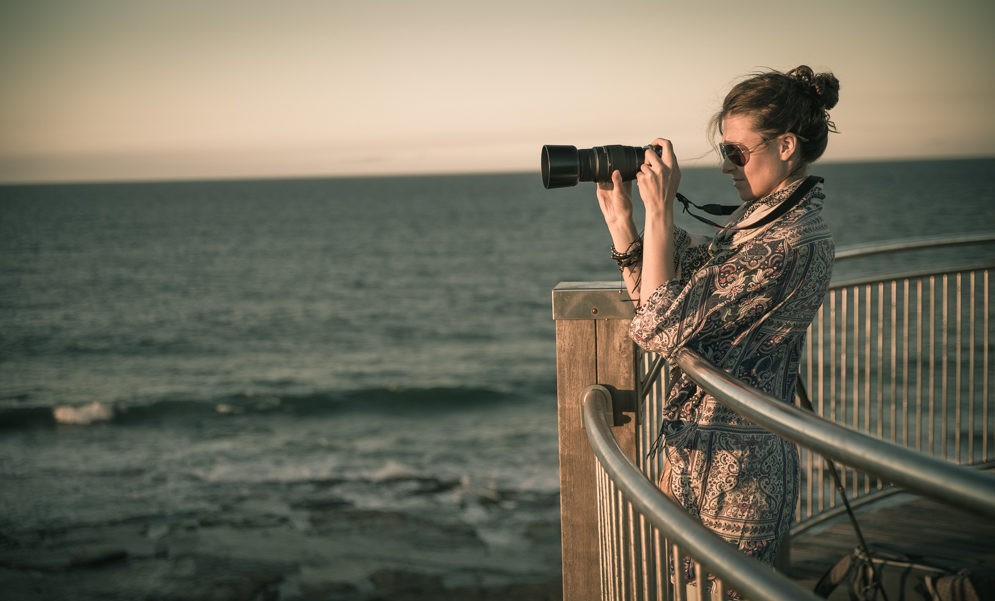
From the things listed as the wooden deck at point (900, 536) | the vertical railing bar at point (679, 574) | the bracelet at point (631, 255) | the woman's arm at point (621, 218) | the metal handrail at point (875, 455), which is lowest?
the wooden deck at point (900, 536)

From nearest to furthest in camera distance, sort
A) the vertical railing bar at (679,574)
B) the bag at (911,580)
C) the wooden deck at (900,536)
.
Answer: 1. the vertical railing bar at (679,574)
2. the bag at (911,580)
3. the wooden deck at (900,536)

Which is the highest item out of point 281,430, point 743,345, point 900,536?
point 743,345

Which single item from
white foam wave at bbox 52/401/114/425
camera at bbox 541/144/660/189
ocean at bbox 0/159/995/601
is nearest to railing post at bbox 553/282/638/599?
camera at bbox 541/144/660/189

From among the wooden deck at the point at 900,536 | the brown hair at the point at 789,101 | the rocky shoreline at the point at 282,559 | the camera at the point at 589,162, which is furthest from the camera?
the rocky shoreline at the point at 282,559

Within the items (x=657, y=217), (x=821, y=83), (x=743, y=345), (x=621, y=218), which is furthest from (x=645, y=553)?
(x=821, y=83)

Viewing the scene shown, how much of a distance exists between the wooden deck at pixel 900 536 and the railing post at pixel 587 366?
162 cm

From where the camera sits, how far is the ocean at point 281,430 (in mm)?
7641

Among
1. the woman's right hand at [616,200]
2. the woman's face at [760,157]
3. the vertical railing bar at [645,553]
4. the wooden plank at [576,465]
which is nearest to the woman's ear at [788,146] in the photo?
the woman's face at [760,157]

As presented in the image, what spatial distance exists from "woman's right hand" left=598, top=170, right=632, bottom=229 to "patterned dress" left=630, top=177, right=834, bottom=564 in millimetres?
213

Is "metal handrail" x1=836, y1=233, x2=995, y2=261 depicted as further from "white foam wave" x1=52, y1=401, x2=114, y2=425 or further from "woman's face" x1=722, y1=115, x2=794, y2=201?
"white foam wave" x1=52, y1=401, x2=114, y2=425

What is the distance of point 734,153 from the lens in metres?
1.83

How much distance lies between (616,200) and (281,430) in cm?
1262

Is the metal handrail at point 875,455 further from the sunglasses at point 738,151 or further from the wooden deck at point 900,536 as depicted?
the wooden deck at point 900,536

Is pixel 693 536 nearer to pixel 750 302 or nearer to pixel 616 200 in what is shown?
pixel 750 302
